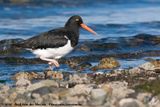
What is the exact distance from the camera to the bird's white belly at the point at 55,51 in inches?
444

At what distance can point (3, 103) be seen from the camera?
26.7ft

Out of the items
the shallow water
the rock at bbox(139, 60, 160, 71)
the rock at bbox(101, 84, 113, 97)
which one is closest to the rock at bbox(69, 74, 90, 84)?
the rock at bbox(139, 60, 160, 71)

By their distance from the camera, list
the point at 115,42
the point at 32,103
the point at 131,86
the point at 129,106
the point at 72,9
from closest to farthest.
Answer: the point at 129,106 → the point at 32,103 → the point at 131,86 → the point at 115,42 → the point at 72,9

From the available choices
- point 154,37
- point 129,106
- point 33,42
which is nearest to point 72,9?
point 154,37

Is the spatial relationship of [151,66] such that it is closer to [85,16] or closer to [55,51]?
[55,51]

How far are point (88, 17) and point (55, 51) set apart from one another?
10609 mm

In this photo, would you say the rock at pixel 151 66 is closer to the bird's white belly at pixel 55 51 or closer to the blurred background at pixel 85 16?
the bird's white belly at pixel 55 51

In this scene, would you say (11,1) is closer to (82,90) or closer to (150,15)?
(150,15)

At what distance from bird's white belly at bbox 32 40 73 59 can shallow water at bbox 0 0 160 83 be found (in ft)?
5.69

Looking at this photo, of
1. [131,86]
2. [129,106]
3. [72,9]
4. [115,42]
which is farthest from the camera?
[72,9]

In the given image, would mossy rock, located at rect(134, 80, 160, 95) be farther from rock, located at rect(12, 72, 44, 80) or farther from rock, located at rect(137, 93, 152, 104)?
rock, located at rect(12, 72, 44, 80)

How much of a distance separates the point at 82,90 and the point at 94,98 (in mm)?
633

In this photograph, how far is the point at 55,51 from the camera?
37.3 feet

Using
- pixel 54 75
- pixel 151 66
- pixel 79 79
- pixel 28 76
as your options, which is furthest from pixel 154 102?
pixel 28 76
